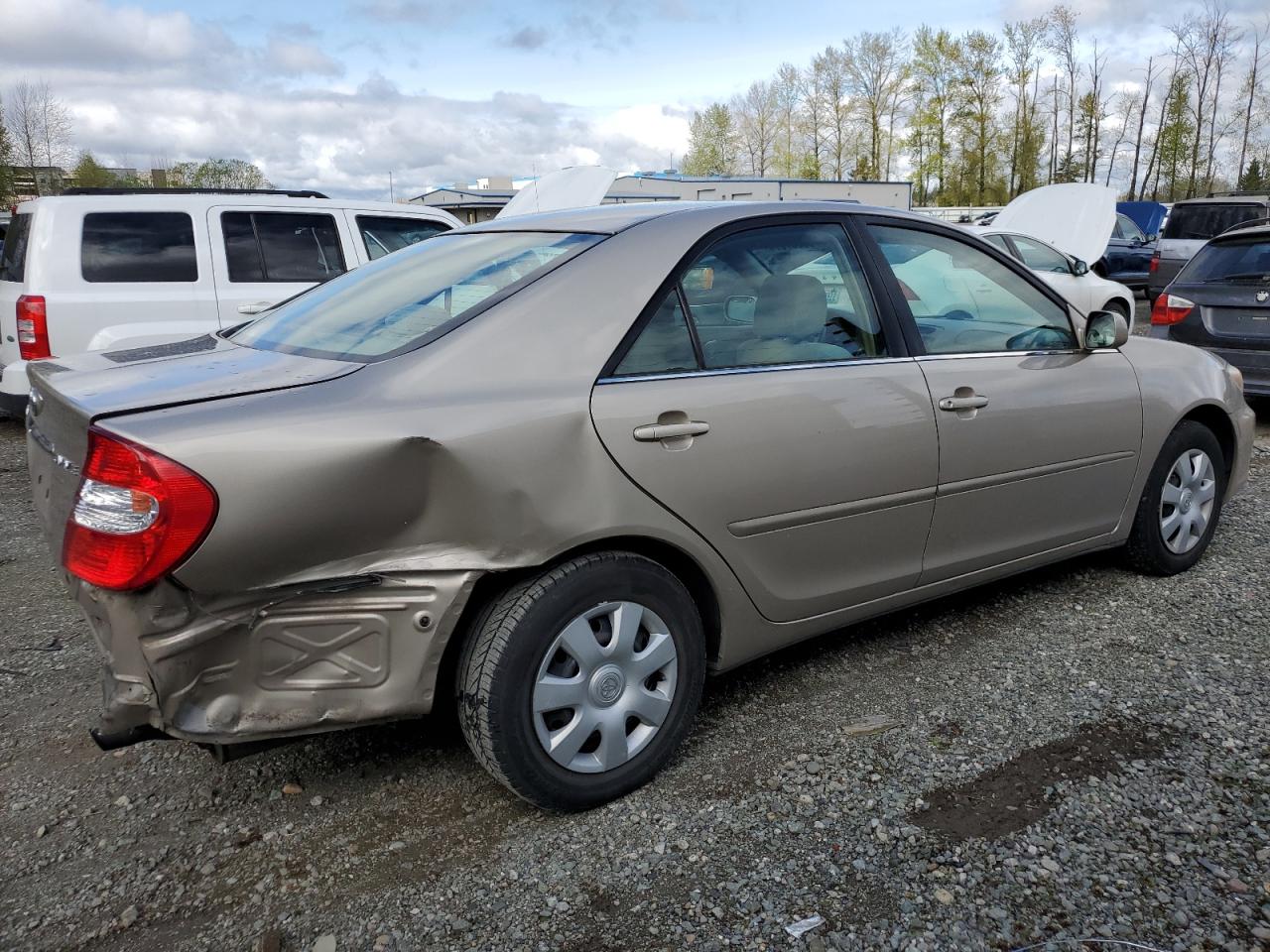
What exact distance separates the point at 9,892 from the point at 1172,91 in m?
50.0

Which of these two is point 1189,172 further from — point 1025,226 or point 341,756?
point 341,756

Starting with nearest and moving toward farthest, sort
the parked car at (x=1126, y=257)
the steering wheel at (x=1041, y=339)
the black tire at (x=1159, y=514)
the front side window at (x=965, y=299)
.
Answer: the front side window at (x=965, y=299) < the steering wheel at (x=1041, y=339) < the black tire at (x=1159, y=514) < the parked car at (x=1126, y=257)

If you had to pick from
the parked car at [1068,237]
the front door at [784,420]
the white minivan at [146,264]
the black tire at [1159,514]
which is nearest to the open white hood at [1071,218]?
the parked car at [1068,237]

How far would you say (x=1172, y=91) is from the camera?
42.0 metres

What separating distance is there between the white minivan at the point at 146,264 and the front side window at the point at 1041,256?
25.8 feet

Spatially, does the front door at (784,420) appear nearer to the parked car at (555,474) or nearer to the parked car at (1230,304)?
the parked car at (555,474)

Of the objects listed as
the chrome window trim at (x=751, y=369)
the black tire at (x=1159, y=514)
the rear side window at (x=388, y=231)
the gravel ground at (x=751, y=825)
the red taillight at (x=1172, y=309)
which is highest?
the rear side window at (x=388, y=231)

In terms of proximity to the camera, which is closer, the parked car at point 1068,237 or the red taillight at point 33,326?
the red taillight at point 33,326

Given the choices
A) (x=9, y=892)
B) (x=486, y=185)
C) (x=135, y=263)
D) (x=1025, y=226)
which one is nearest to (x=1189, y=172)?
(x=486, y=185)

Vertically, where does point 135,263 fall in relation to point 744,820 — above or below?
above

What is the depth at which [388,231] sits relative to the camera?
736cm

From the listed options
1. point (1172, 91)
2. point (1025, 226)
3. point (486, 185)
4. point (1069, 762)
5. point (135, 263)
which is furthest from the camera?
point (486, 185)

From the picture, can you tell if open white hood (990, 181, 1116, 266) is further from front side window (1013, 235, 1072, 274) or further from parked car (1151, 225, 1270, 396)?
parked car (1151, 225, 1270, 396)

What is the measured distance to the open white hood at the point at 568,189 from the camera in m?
9.48
